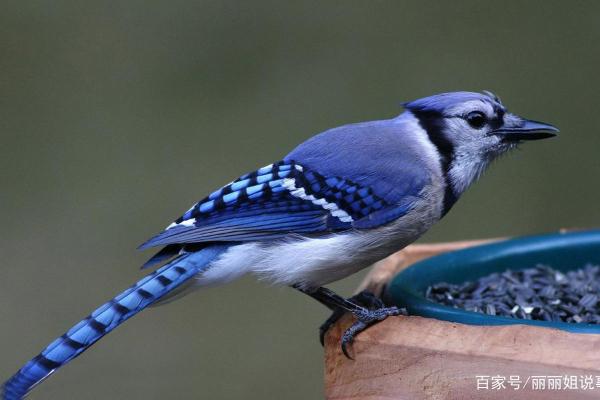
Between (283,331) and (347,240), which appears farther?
(283,331)

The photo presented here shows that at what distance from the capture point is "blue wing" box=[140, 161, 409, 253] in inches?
99.0

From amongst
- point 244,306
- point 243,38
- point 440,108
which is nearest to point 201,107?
point 243,38

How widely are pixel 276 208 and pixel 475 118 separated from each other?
62 centimetres

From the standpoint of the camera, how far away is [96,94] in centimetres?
534

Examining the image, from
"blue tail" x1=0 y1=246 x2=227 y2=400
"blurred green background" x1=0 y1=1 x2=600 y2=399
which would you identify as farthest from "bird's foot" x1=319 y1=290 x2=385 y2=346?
"blurred green background" x1=0 y1=1 x2=600 y2=399

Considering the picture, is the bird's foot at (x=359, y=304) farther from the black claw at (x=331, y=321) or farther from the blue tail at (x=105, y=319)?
the blue tail at (x=105, y=319)

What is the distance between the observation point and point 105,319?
231 centimetres

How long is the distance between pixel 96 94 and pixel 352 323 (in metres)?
3.34

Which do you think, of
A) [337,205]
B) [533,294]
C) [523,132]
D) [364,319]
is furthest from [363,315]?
[523,132]

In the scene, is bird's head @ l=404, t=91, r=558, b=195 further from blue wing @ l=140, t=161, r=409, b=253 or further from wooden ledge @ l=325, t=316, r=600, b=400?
wooden ledge @ l=325, t=316, r=600, b=400

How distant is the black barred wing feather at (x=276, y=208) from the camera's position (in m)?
2.51

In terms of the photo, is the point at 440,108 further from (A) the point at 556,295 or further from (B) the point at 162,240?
(B) the point at 162,240

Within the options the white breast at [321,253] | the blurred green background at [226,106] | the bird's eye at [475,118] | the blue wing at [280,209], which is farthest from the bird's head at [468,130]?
the blurred green background at [226,106]

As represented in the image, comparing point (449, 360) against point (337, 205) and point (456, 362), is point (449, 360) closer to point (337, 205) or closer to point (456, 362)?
point (456, 362)
